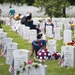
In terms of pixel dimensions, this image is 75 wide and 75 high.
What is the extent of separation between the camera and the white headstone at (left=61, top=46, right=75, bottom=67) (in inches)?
644

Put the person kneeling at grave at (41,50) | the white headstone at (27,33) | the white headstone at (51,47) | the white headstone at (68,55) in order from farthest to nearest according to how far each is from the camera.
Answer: the white headstone at (27,33) → the white headstone at (51,47) → the person kneeling at grave at (41,50) → the white headstone at (68,55)

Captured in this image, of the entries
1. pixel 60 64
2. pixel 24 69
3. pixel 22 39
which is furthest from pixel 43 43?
pixel 22 39

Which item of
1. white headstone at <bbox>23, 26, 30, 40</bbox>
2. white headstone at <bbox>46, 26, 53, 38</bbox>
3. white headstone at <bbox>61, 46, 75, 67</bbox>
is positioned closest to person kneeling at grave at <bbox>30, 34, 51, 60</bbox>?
white headstone at <bbox>61, 46, 75, 67</bbox>

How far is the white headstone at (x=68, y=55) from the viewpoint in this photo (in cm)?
1636

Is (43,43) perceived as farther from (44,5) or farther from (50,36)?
(44,5)

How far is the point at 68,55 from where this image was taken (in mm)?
16500

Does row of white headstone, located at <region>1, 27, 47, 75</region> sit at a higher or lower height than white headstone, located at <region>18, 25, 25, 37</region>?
higher

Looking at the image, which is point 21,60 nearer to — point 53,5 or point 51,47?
point 51,47

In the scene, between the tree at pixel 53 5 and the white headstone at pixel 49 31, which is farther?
the tree at pixel 53 5

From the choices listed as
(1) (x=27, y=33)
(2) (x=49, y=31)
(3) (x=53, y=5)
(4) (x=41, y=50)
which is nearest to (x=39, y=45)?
(4) (x=41, y=50)

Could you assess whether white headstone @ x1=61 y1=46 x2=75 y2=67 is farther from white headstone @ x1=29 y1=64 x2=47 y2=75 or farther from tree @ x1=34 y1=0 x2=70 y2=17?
tree @ x1=34 y1=0 x2=70 y2=17

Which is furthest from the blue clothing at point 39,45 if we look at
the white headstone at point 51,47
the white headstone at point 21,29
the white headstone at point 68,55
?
the white headstone at point 21,29

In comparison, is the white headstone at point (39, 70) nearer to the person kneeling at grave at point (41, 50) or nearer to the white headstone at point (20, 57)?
the white headstone at point (20, 57)

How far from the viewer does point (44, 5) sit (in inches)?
1601
